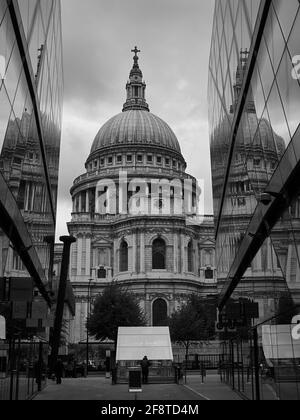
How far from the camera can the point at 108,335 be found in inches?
2985

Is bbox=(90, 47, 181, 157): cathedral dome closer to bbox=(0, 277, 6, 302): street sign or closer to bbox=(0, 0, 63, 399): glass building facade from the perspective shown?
bbox=(0, 0, 63, 399): glass building facade

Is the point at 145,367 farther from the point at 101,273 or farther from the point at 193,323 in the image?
the point at 101,273

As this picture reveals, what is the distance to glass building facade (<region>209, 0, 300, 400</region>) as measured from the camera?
1218 cm

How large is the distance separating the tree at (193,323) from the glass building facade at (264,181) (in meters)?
51.8

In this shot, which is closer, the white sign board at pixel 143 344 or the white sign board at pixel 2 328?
the white sign board at pixel 2 328

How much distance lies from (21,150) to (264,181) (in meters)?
7.53

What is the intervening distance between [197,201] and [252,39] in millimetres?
100866

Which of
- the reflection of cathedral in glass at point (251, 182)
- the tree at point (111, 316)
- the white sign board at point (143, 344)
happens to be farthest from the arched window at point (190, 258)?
the reflection of cathedral in glass at point (251, 182)

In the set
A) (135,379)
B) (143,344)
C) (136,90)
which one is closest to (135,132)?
(136,90)

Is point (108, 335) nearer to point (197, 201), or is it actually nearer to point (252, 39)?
point (197, 201)

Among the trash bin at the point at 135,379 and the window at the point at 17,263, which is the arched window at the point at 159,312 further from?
the window at the point at 17,263

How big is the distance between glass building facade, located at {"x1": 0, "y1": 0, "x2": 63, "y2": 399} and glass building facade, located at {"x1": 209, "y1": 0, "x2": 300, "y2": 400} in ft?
20.0

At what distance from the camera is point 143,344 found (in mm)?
37094

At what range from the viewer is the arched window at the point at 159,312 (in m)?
90.0
